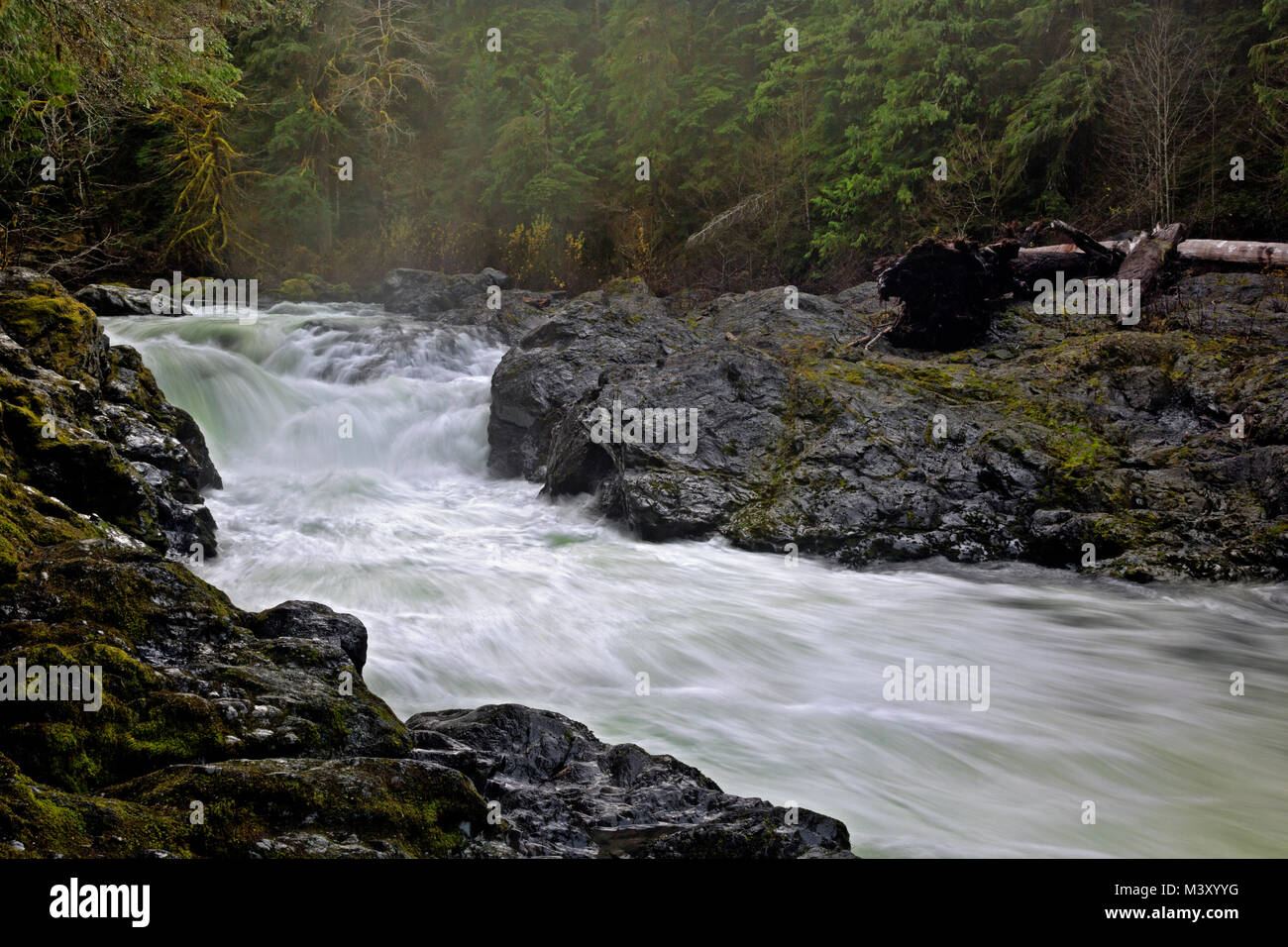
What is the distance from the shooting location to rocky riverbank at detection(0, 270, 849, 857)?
8.22 feet

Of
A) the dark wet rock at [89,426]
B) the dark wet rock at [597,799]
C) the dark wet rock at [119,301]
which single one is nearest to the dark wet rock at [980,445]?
the dark wet rock at [89,426]

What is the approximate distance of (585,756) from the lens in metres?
3.89

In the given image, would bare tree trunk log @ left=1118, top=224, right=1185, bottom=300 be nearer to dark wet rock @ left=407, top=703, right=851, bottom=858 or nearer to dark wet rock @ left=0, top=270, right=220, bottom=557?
dark wet rock @ left=407, top=703, right=851, bottom=858

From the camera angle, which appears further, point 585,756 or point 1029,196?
point 1029,196

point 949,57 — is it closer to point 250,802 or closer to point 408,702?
point 408,702

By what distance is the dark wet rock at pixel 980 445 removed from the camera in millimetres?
7586

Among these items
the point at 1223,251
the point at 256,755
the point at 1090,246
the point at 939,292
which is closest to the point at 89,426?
the point at 256,755

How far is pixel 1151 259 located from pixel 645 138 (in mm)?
16702

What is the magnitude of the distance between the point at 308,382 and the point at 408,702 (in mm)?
10023

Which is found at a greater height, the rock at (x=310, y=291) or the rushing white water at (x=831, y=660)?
the rock at (x=310, y=291)

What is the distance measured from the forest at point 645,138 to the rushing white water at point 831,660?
614 cm

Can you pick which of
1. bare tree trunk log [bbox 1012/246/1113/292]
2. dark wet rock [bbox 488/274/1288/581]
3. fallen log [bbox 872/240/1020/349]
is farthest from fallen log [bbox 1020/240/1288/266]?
fallen log [bbox 872/240/1020/349]

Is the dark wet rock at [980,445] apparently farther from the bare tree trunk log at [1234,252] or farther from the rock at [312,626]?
the rock at [312,626]
